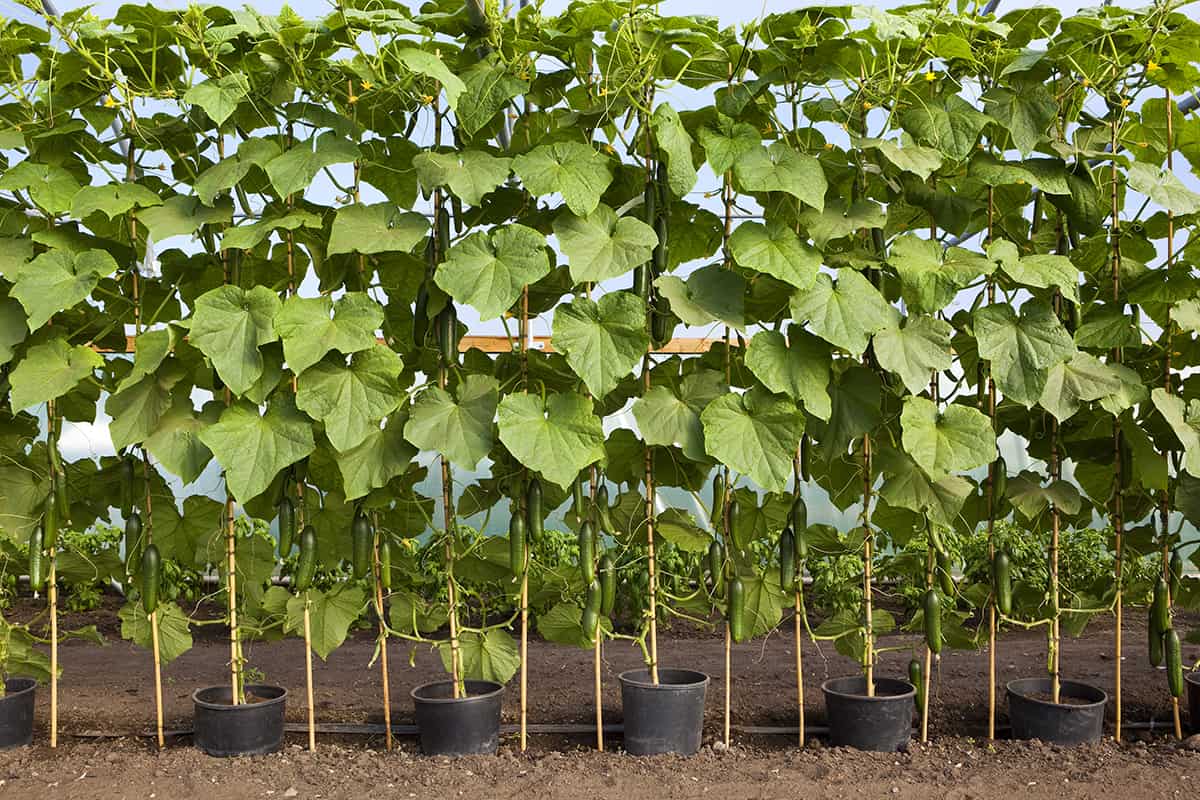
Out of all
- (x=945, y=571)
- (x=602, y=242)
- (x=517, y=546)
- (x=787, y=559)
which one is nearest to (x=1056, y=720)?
(x=945, y=571)

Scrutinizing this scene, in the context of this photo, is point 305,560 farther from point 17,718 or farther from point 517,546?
point 17,718

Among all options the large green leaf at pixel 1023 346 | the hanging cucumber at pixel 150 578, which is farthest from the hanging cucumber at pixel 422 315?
the large green leaf at pixel 1023 346

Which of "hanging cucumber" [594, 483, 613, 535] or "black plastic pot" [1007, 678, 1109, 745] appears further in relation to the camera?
"black plastic pot" [1007, 678, 1109, 745]

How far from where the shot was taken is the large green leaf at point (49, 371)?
2.96 m

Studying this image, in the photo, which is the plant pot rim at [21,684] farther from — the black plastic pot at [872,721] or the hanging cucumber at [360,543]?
the black plastic pot at [872,721]

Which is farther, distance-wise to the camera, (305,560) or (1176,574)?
(1176,574)

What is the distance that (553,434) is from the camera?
9.40 ft

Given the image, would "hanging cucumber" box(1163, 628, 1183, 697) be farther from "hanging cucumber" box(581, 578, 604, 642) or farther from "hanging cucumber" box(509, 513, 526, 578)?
"hanging cucumber" box(509, 513, 526, 578)

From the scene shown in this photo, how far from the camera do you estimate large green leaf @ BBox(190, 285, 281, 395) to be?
9.38 feet

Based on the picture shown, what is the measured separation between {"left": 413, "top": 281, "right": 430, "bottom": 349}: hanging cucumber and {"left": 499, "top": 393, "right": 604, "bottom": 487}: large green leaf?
0.42m

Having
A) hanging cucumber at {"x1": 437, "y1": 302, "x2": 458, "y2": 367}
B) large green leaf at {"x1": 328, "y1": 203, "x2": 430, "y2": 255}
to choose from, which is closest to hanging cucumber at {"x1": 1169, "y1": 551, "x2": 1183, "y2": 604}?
hanging cucumber at {"x1": 437, "y1": 302, "x2": 458, "y2": 367}

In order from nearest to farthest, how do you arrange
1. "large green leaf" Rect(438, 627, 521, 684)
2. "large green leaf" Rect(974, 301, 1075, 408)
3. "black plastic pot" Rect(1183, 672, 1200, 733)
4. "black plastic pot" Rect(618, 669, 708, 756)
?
"large green leaf" Rect(974, 301, 1075, 408) < "black plastic pot" Rect(618, 669, 708, 756) < "large green leaf" Rect(438, 627, 521, 684) < "black plastic pot" Rect(1183, 672, 1200, 733)

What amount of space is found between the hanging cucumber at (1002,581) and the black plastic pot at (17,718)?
3047 mm

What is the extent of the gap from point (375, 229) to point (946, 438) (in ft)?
5.54
